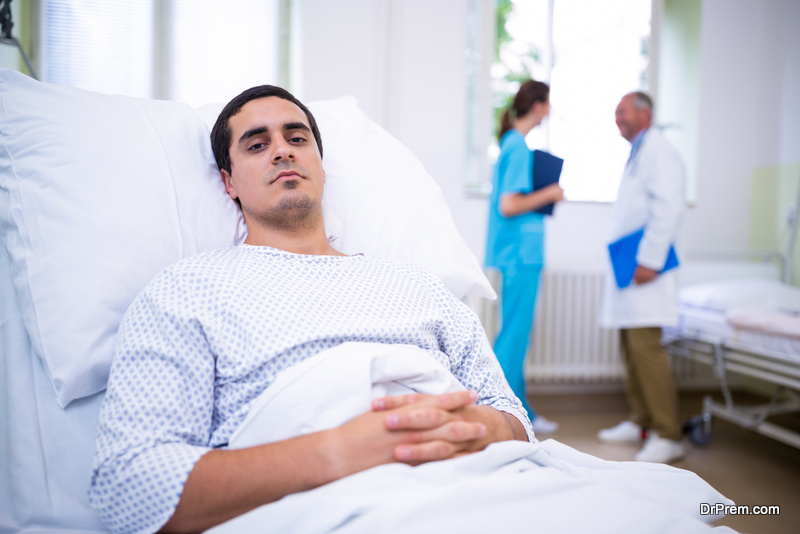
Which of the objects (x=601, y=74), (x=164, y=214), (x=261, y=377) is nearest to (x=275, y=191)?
(x=164, y=214)

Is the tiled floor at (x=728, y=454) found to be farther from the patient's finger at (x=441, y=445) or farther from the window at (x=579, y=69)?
the patient's finger at (x=441, y=445)

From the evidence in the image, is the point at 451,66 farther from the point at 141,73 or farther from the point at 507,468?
the point at 507,468

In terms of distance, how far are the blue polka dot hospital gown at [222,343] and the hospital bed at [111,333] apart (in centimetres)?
13

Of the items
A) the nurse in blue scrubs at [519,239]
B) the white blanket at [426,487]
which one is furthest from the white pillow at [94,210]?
the nurse in blue scrubs at [519,239]

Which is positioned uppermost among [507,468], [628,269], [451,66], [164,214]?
[451,66]

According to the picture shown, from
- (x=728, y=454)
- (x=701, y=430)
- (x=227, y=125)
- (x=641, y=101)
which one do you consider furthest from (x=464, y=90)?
(x=728, y=454)

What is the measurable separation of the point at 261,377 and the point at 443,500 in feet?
1.10

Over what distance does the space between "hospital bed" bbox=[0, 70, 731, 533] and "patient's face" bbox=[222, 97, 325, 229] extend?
0.30 feet

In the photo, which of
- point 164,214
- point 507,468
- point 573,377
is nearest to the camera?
point 507,468

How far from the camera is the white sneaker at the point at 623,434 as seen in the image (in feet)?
7.60

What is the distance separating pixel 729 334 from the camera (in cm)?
217

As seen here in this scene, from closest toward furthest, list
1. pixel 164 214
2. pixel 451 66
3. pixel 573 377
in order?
pixel 164 214 → pixel 451 66 → pixel 573 377

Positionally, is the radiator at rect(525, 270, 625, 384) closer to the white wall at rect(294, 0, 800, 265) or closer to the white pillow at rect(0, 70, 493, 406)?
the white wall at rect(294, 0, 800, 265)

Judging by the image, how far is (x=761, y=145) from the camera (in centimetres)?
319
